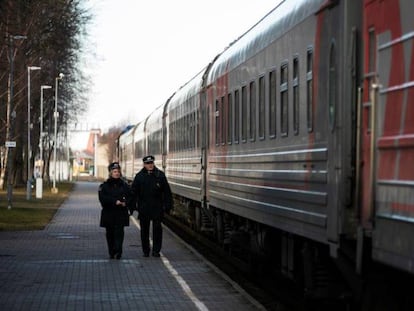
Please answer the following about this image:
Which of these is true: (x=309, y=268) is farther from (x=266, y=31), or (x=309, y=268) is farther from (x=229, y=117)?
(x=229, y=117)

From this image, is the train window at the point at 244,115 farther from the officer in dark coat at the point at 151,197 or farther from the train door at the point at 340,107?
the train door at the point at 340,107

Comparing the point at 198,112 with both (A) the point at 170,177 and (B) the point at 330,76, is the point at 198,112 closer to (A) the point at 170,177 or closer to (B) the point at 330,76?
(A) the point at 170,177

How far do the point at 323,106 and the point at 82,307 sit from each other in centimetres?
423

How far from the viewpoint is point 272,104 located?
487 inches

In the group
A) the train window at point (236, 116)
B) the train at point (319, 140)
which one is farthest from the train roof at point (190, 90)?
the train window at point (236, 116)

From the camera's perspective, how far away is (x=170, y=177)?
28719 millimetres

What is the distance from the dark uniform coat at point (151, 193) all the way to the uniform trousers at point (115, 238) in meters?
0.50

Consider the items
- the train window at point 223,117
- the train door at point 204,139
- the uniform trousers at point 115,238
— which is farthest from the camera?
the train door at point 204,139

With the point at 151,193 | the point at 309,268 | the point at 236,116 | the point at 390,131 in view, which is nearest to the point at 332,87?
the point at 390,131

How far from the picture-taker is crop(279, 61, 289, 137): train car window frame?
37.2ft

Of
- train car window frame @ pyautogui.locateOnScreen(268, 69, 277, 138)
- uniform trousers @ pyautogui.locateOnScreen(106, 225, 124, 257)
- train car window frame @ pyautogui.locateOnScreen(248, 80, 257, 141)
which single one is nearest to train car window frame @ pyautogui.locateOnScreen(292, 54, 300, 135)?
train car window frame @ pyautogui.locateOnScreen(268, 69, 277, 138)

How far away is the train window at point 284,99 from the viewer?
11391 mm

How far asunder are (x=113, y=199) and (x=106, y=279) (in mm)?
3091

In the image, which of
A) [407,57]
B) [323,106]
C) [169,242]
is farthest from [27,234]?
[407,57]
